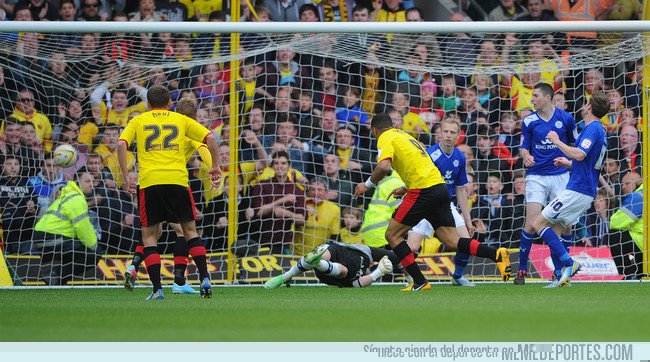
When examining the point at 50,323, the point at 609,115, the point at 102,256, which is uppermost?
the point at 609,115

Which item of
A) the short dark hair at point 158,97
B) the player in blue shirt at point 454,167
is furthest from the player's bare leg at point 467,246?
the short dark hair at point 158,97

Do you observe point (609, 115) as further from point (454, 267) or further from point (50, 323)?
point (50, 323)

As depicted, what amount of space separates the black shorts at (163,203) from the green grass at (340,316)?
0.78 metres

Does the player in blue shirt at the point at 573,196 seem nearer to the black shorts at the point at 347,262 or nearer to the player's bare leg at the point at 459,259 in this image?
the player's bare leg at the point at 459,259

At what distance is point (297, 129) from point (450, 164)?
3.15 m

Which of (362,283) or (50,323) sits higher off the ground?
(50,323)

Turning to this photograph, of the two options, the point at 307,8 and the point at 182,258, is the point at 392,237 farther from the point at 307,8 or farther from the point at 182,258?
the point at 307,8

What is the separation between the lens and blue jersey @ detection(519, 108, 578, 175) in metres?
12.6

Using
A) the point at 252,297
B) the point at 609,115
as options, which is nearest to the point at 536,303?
the point at 252,297

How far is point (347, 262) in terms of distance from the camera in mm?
12258

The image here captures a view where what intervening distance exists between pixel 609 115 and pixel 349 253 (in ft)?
15.3

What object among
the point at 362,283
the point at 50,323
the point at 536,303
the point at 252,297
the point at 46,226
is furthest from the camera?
the point at 46,226

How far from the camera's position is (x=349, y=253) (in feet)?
40.5

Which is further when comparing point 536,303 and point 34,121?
point 34,121
